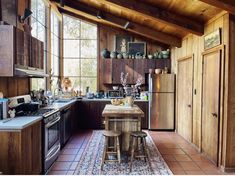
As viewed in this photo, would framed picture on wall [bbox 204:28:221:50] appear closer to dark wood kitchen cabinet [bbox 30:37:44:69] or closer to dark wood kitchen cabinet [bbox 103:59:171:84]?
dark wood kitchen cabinet [bbox 103:59:171:84]

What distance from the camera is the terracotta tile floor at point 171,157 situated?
11.6 ft

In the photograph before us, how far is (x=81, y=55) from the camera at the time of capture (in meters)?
7.17

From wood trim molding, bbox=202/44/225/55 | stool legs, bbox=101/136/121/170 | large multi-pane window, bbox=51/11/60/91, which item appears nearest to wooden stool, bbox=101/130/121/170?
stool legs, bbox=101/136/121/170

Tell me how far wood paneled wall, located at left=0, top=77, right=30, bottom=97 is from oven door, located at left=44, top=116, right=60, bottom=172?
811 mm

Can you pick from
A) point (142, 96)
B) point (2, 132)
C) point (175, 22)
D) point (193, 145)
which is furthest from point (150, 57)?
point (2, 132)

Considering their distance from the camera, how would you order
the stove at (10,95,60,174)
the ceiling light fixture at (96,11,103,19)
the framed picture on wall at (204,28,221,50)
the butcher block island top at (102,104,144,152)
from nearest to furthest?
1. the stove at (10,95,60,174)
2. the framed picture on wall at (204,28,221,50)
3. the butcher block island top at (102,104,144,152)
4. the ceiling light fixture at (96,11,103,19)

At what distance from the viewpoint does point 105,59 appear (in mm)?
6770

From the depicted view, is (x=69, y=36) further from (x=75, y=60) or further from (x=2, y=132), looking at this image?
(x=2, y=132)

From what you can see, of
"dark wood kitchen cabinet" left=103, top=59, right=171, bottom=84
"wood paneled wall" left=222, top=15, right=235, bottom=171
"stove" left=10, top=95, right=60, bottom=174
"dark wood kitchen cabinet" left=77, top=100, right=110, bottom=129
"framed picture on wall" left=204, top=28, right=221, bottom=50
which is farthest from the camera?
"dark wood kitchen cabinet" left=103, top=59, right=171, bottom=84

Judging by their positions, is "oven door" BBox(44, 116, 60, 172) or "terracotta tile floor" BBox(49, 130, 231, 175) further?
"terracotta tile floor" BBox(49, 130, 231, 175)

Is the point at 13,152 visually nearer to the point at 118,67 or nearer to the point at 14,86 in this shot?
the point at 14,86

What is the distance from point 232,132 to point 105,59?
427 cm

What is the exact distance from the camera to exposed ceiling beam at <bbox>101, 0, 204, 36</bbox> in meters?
4.37

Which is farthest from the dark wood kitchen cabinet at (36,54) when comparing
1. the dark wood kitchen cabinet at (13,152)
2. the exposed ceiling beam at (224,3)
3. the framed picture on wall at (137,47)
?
the framed picture on wall at (137,47)
